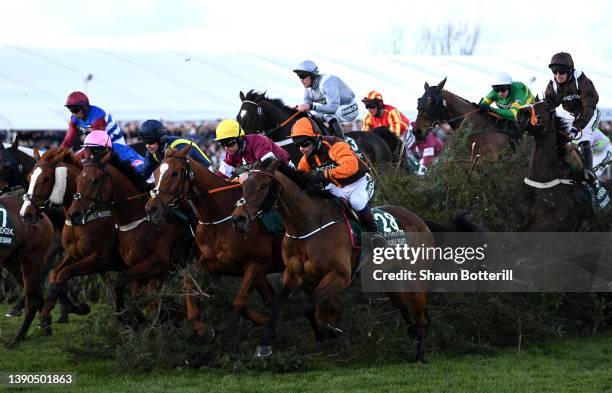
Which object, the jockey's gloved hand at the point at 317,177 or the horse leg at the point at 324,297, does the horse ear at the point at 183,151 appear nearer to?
the jockey's gloved hand at the point at 317,177

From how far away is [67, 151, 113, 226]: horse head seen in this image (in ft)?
29.1

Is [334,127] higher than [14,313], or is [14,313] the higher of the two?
[334,127]

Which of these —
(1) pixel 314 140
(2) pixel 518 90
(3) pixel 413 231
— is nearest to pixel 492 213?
(3) pixel 413 231

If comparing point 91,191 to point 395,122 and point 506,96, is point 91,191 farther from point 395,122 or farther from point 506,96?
point 395,122

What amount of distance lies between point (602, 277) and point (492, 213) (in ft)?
4.34

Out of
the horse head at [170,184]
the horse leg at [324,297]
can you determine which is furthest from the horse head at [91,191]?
the horse leg at [324,297]

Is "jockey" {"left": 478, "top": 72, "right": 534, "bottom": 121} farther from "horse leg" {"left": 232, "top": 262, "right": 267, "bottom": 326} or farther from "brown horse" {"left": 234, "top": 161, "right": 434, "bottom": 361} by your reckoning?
"horse leg" {"left": 232, "top": 262, "right": 267, "bottom": 326}

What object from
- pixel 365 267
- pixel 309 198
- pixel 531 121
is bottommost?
pixel 365 267

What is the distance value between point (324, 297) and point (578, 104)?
415 cm

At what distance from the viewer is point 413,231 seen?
9.05 meters

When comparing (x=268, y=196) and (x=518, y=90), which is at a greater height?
(x=518, y=90)

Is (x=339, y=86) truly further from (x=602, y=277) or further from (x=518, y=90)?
(x=602, y=277)

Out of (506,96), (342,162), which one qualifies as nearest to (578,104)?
(506,96)

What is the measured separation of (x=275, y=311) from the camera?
26.8ft
